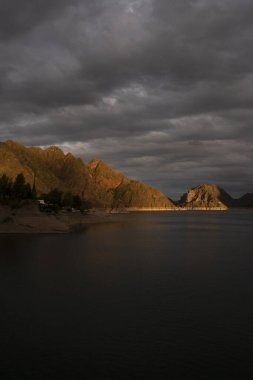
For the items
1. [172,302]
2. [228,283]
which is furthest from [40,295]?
[228,283]

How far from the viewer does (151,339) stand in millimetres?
23750

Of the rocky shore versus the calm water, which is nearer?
the calm water

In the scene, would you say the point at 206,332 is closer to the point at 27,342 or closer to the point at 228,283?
the point at 27,342

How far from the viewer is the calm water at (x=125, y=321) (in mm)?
19875

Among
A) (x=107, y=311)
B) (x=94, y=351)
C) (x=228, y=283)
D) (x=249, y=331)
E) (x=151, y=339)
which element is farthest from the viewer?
(x=228, y=283)

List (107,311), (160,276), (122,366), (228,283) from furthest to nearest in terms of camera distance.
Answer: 1. (160,276)
2. (228,283)
3. (107,311)
4. (122,366)

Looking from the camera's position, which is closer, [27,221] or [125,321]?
[125,321]

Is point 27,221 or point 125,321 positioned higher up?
point 27,221

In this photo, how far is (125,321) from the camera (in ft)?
89.9

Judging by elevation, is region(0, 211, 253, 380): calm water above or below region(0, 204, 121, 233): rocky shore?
below

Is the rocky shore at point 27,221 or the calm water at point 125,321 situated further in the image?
the rocky shore at point 27,221

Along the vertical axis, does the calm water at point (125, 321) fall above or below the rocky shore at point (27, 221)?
below

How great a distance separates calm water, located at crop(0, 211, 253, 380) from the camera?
19.9m

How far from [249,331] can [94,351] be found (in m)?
10.6
